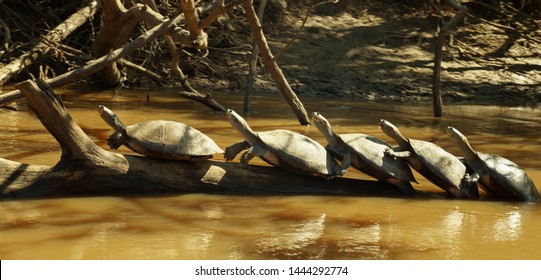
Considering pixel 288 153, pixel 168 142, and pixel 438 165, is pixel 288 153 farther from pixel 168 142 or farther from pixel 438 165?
pixel 438 165

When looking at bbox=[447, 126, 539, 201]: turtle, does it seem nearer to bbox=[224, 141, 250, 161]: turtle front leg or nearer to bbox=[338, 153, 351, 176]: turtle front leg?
bbox=[338, 153, 351, 176]: turtle front leg

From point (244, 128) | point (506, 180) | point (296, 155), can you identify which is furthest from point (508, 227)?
point (244, 128)

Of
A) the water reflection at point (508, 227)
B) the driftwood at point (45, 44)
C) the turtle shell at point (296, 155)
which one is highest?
the driftwood at point (45, 44)

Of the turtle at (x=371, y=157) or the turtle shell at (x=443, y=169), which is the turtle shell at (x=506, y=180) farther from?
the turtle at (x=371, y=157)

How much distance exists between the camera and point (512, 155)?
6.71 metres

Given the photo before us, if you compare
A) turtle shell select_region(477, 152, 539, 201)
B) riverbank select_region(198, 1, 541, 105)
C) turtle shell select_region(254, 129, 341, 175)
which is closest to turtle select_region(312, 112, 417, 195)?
turtle shell select_region(254, 129, 341, 175)

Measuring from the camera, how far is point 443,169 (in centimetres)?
499

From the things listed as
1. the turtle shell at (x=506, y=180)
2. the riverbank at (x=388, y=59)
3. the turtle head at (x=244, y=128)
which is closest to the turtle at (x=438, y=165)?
the turtle shell at (x=506, y=180)

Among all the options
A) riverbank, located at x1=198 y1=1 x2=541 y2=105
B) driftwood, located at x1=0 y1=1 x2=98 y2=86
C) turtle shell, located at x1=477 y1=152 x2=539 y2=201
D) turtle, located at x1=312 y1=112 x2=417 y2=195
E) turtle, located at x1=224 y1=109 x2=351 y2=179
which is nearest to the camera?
turtle, located at x1=224 y1=109 x2=351 y2=179

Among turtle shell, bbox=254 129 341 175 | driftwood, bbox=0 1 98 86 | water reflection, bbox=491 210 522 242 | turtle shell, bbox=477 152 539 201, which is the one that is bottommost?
water reflection, bbox=491 210 522 242

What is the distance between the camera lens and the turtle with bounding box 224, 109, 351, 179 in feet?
15.8

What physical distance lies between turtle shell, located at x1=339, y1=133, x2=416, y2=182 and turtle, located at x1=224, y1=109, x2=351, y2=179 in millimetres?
74

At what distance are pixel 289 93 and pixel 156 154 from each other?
3.00 meters

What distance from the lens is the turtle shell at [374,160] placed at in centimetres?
491
